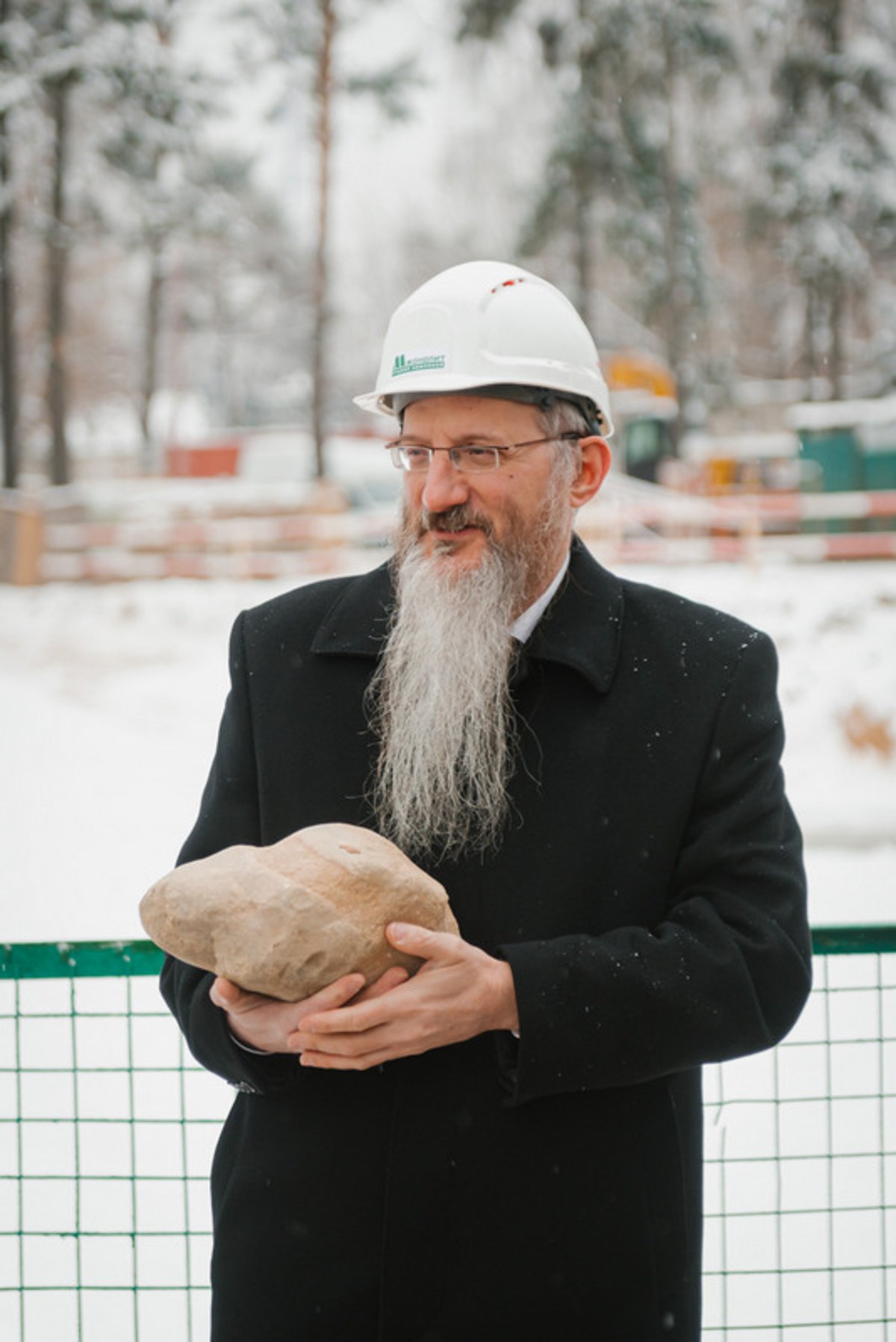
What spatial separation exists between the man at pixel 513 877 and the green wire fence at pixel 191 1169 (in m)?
0.57

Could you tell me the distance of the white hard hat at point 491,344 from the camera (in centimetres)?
173

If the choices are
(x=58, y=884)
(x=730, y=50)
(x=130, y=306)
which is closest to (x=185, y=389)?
(x=130, y=306)

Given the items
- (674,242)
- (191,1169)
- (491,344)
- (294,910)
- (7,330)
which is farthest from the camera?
(674,242)

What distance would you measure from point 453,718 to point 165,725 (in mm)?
8759

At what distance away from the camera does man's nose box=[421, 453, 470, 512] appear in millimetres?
1750

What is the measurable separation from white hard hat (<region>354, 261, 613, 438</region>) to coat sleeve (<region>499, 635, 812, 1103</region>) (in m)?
0.48

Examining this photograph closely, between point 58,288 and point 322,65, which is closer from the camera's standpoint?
point 322,65

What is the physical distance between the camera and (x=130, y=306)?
15.3m

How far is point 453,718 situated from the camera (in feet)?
5.88

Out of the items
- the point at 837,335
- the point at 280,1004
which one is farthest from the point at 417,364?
the point at 837,335

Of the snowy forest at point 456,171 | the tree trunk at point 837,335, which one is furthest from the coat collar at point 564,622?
the tree trunk at point 837,335

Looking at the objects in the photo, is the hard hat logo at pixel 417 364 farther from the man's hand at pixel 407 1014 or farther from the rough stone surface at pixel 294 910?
the man's hand at pixel 407 1014

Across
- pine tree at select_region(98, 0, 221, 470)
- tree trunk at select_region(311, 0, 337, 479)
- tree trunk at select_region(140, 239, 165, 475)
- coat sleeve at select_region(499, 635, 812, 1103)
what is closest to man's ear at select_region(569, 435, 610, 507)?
coat sleeve at select_region(499, 635, 812, 1103)

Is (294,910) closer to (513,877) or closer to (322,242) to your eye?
(513,877)
